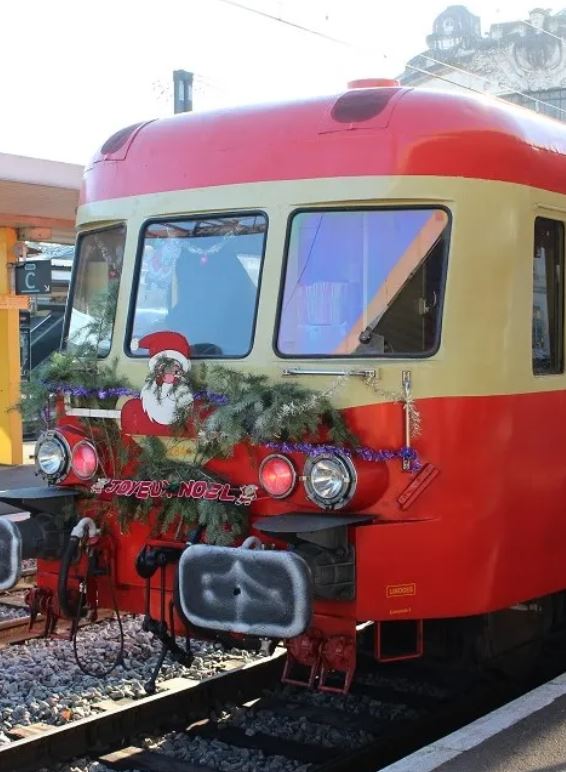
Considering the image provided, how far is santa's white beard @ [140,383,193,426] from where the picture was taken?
5051 millimetres

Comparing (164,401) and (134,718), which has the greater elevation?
(164,401)

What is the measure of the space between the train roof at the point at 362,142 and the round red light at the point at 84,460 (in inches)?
52.5

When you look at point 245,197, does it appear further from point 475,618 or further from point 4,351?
point 4,351

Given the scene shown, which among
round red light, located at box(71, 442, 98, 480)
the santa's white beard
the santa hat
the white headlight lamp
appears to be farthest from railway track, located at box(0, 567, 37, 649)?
the santa hat

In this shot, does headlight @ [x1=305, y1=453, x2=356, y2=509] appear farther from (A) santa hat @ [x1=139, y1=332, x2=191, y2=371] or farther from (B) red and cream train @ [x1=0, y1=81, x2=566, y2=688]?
(A) santa hat @ [x1=139, y1=332, x2=191, y2=371]

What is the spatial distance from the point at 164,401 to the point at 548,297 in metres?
1.91

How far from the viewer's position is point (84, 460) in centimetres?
541

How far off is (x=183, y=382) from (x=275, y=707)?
75.7 inches

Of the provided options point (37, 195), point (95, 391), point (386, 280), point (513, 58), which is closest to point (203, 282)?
point (95, 391)

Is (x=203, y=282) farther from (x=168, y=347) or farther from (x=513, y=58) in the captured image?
(x=513, y=58)

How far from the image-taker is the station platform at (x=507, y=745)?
4211 millimetres

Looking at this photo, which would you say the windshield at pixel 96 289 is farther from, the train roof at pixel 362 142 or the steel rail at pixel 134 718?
the steel rail at pixel 134 718

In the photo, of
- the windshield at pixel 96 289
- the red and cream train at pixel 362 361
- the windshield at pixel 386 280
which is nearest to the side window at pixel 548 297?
the red and cream train at pixel 362 361

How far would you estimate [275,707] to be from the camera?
5828mm
